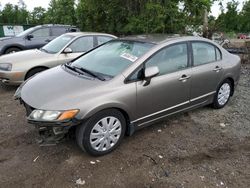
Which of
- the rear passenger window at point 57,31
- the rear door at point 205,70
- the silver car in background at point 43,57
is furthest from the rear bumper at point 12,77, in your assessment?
the rear passenger window at point 57,31

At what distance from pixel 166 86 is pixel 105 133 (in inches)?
46.3

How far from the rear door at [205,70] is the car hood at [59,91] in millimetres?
1762

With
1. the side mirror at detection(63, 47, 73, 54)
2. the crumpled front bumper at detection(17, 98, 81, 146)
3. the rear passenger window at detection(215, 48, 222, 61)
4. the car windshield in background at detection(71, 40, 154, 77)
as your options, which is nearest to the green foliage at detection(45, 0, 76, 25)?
the side mirror at detection(63, 47, 73, 54)

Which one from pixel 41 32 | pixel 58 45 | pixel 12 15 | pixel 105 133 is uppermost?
pixel 12 15

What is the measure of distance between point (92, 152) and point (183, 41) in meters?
2.29

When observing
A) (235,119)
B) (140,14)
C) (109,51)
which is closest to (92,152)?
(109,51)

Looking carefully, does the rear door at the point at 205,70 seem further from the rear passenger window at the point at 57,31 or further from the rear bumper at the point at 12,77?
the rear passenger window at the point at 57,31

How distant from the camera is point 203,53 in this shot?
14.6 ft

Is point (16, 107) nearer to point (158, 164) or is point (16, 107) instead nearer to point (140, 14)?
point (158, 164)

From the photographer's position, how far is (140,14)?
1027 centimetres

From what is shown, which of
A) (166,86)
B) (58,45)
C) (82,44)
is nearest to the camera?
(166,86)

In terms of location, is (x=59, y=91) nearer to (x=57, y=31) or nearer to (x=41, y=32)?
A: (x=41, y=32)

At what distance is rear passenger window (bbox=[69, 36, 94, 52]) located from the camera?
256 inches

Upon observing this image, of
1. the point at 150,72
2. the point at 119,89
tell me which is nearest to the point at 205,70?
the point at 150,72
